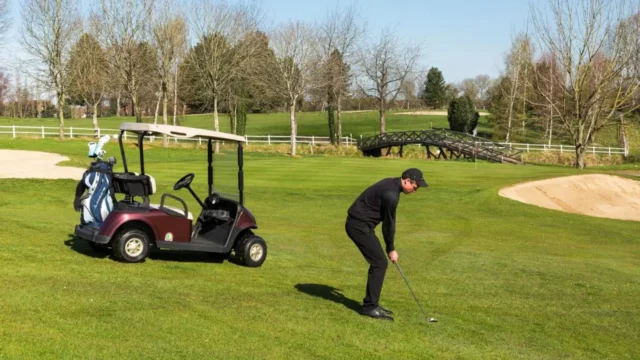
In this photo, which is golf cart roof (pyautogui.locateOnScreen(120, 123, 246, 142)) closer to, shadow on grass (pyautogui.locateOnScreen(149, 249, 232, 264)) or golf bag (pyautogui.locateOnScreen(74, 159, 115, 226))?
golf bag (pyautogui.locateOnScreen(74, 159, 115, 226))

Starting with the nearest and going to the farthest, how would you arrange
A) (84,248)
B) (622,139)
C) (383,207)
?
(383,207) → (84,248) → (622,139)

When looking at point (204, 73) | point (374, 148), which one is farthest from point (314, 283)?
point (374, 148)

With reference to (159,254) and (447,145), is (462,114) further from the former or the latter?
(159,254)

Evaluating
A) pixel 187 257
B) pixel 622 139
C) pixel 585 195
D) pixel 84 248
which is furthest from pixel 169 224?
pixel 622 139

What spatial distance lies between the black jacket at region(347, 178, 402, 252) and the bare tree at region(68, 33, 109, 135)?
4595 centimetres

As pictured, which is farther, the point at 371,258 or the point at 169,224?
the point at 169,224

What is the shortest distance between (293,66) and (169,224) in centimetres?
4119

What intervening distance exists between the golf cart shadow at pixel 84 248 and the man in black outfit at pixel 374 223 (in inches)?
169

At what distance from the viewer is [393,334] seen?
6832mm

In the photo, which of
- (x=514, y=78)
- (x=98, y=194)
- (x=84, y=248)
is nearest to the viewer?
(x=98, y=194)

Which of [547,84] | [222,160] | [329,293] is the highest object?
[547,84]

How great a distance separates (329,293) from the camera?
8.73m

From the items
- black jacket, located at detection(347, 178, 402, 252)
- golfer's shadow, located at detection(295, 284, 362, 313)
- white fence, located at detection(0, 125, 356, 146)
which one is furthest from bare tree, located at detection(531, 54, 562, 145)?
black jacket, located at detection(347, 178, 402, 252)

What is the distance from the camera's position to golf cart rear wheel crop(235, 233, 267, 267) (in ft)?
32.3
